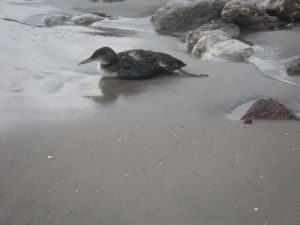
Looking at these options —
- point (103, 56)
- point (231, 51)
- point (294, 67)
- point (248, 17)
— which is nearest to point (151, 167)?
point (103, 56)

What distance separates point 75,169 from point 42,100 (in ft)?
5.52

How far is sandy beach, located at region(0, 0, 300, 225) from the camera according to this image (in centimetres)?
355

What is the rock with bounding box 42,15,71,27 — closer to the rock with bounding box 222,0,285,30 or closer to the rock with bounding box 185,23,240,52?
the rock with bounding box 185,23,240,52

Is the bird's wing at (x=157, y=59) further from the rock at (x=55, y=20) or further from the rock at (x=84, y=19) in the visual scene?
the rock at (x=84, y=19)

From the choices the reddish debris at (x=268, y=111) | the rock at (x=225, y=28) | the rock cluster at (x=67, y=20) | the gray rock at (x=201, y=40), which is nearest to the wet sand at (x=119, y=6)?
the rock cluster at (x=67, y=20)

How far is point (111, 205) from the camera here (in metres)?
3.61

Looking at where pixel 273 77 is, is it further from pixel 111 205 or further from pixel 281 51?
pixel 111 205

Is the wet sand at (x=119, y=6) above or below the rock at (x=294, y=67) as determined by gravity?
below

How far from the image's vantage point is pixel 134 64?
668 cm

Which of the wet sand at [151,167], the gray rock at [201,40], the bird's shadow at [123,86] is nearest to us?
the wet sand at [151,167]

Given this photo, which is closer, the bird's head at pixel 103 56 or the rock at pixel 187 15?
the bird's head at pixel 103 56

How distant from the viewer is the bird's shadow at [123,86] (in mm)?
5824

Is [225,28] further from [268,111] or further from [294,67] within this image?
[268,111]

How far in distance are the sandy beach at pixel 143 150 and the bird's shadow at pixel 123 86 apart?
12 mm
